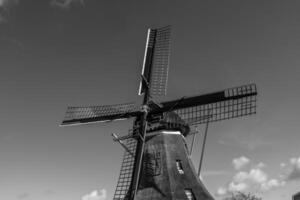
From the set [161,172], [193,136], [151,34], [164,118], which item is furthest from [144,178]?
[151,34]

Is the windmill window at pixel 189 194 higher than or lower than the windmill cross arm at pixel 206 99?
lower

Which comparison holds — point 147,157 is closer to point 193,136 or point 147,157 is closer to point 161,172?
point 161,172

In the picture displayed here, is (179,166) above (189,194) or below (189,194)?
above

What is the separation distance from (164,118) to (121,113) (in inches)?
117

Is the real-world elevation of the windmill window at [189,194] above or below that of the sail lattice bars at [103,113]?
below

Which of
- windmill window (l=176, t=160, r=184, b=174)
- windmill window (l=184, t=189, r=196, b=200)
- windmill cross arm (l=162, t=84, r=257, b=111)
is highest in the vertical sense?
windmill cross arm (l=162, t=84, r=257, b=111)

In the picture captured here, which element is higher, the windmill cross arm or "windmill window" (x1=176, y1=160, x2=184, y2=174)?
the windmill cross arm

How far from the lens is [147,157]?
1695 cm

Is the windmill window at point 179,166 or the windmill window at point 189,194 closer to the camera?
the windmill window at point 189,194

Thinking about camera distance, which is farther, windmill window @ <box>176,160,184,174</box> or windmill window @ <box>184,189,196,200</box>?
windmill window @ <box>176,160,184,174</box>

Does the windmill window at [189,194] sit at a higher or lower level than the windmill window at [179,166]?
lower

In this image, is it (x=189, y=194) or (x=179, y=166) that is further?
(x=179, y=166)

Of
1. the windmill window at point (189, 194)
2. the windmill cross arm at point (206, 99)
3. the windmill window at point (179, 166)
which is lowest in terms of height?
the windmill window at point (189, 194)

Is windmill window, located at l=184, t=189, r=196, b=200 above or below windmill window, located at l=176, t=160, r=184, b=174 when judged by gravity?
below
